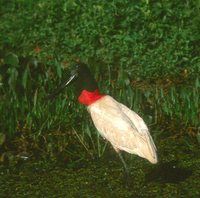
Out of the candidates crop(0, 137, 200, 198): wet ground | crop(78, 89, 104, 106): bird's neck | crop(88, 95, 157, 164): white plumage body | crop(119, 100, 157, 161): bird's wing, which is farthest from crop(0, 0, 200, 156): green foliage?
crop(119, 100, 157, 161): bird's wing

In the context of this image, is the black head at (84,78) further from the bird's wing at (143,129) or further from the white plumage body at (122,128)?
the bird's wing at (143,129)

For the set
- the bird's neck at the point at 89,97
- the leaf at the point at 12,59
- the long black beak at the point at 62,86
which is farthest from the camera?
the leaf at the point at 12,59

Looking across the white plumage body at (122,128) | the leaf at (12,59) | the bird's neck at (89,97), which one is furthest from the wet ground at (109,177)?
the leaf at (12,59)

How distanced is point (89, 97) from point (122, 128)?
464 millimetres

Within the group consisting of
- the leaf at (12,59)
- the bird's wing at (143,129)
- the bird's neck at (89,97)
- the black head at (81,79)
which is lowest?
the bird's wing at (143,129)

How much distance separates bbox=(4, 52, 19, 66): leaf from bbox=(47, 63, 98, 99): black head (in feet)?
1.57

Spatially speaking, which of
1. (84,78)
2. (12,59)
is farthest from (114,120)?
(12,59)

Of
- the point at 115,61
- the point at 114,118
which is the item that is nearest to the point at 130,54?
the point at 115,61

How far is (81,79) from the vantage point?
7258 mm

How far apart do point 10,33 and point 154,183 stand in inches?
85.1

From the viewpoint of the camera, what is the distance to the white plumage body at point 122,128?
22.1 ft

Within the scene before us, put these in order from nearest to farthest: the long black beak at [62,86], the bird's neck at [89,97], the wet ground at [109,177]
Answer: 1. the wet ground at [109,177]
2. the bird's neck at [89,97]
3. the long black beak at [62,86]

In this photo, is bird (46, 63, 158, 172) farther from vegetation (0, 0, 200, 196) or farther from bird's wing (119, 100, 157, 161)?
vegetation (0, 0, 200, 196)

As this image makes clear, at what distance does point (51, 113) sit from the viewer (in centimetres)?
766
